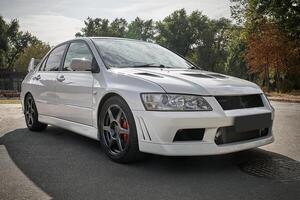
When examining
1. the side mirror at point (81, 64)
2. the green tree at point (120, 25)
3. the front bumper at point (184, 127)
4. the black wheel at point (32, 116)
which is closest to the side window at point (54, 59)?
the black wheel at point (32, 116)

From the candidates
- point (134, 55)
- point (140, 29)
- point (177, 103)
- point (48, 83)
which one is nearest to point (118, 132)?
point (177, 103)

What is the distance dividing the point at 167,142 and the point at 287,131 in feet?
12.7

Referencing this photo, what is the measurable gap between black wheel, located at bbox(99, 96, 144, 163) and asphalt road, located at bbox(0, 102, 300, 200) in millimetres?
128

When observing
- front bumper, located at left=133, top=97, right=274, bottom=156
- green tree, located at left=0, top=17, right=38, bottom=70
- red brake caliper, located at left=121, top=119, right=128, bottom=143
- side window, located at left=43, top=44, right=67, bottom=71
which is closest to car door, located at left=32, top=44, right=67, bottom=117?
side window, located at left=43, top=44, right=67, bottom=71

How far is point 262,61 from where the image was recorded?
34.3 m

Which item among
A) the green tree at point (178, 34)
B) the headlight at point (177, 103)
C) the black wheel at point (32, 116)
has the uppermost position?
the green tree at point (178, 34)

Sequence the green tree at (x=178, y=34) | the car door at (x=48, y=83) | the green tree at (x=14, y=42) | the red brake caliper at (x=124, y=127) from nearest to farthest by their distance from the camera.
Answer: the red brake caliper at (x=124, y=127)
the car door at (x=48, y=83)
the green tree at (x=14, y=42)
the green tree at (x=178, y=34)

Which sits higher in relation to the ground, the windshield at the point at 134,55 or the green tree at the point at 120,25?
the green tree at the point at 120,25

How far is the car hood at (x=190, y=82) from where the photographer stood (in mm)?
4098

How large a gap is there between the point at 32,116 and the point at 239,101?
416cm

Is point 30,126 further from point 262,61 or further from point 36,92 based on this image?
point 262,61

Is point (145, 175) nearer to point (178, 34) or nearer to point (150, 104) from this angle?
point (150, 104)

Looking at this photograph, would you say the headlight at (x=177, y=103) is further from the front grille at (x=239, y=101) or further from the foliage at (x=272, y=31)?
the foliage at (x=272, y=31)

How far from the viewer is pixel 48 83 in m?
6.21
